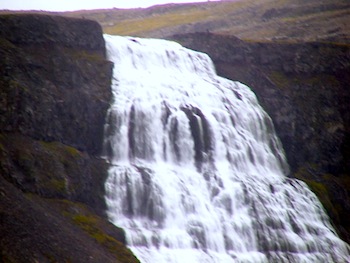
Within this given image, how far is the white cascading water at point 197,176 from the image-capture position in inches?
2168

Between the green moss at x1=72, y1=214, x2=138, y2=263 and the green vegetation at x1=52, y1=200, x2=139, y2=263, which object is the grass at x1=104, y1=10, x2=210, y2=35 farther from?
the green moss at x1=72, y1=214, x2=138, y2=263

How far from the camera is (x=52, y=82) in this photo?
2341 inches

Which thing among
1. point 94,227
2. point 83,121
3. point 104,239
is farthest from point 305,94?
point 104,239

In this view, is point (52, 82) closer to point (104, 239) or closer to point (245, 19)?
point (104, 239)

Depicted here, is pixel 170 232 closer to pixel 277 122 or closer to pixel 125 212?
pixel 125 212

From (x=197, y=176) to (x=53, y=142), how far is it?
12.0m

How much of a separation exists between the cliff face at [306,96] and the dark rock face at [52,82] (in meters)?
16.4

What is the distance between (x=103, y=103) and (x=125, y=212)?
10981mm

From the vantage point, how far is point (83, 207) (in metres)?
52.5

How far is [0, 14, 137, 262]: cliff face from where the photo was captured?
4275 centimetres

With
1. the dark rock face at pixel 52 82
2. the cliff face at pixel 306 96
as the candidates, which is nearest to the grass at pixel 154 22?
the cliff face at pixel 306 96

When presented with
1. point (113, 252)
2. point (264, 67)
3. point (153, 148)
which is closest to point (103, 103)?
point (153, 148)

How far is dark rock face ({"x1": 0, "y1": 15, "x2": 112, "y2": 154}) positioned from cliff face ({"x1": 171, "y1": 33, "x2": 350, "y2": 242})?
1638 cm

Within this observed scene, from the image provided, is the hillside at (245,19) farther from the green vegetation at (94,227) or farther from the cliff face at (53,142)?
the green vegetation at (94,227)
